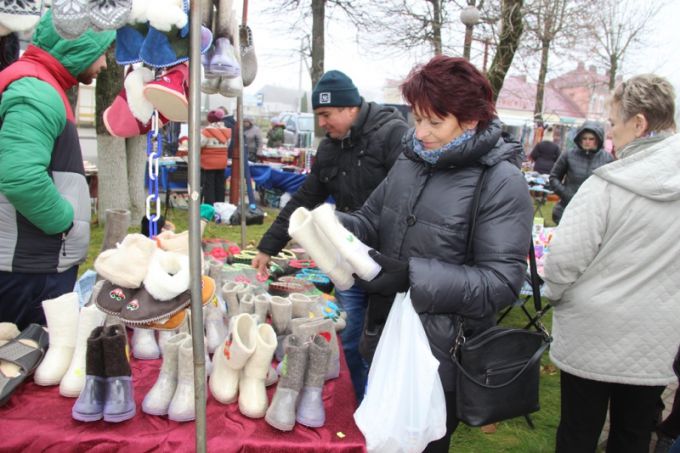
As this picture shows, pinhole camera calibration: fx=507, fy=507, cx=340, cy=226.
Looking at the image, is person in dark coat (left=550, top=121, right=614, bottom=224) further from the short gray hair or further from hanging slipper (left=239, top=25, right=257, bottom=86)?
hanging slipper (left=239, top=25, right=257, bottom=86)

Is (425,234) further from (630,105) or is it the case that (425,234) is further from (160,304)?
(630,105)

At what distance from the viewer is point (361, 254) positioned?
135 cm

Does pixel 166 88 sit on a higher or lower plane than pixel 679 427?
higher

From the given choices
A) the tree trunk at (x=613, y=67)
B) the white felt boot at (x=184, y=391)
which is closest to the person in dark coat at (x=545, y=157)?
the white felt boot at (x=184, y=391)

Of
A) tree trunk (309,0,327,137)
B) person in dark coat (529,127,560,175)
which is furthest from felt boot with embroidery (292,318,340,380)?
person in dark coat (529,127,560,175)

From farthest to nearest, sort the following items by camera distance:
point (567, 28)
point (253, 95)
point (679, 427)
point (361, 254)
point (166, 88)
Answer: point (253, 95), point (567, 28), point (679, 427), point (361, 254), point (166, 88)

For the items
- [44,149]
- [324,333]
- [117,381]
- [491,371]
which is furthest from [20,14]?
[491,371]

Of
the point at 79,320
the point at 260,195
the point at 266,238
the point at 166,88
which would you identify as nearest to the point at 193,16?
the point at 166,88

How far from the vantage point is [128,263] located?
1.26 m

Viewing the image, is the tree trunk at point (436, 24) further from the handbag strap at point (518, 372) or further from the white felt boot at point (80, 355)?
the white felt boot at point (80, 355)

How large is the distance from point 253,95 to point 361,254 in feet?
131

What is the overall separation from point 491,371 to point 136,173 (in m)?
6.29

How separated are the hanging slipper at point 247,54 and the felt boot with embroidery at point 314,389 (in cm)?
158

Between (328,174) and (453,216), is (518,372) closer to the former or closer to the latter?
(453,216)
